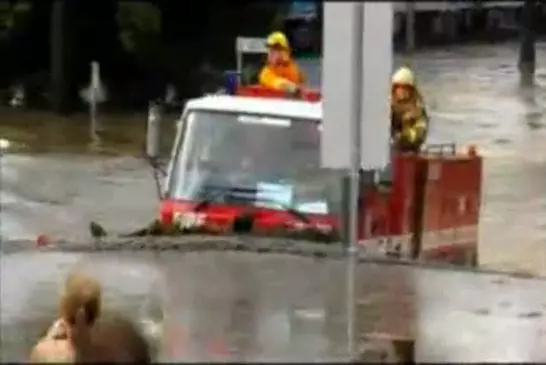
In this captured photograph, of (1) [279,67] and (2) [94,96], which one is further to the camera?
(2) [94,96]

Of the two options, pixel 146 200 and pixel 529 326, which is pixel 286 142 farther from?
pixel 146 200

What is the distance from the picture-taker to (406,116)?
13.9 meters

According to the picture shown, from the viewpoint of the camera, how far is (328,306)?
9.80 meters

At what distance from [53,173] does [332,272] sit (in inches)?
554

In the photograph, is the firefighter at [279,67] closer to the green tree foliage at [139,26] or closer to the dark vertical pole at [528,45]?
the green tree foliage at [139,26]

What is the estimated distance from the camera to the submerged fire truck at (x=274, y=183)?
12.6 metres

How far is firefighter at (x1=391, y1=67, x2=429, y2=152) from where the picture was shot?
1370cm

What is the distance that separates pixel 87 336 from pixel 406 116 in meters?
7.94

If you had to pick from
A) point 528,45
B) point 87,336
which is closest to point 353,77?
point 87,336

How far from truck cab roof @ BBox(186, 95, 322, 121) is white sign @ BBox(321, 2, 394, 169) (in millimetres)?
5228

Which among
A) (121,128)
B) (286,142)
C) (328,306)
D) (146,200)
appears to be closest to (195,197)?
(286,142)

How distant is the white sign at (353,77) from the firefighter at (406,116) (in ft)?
20.6

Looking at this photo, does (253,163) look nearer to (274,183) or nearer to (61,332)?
(274,183)

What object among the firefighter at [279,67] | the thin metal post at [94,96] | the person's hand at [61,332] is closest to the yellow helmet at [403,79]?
the firefighter at [279,67]
